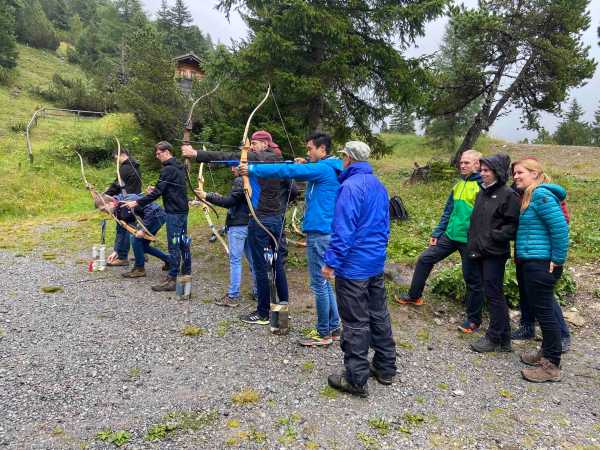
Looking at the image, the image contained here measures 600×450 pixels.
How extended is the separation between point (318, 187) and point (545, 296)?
2311mm

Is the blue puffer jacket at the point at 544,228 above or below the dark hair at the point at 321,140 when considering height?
below

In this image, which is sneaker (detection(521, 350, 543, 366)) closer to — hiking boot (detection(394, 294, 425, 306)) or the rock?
the rock

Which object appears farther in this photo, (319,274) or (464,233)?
(464,233)

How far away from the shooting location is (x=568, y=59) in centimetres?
1408

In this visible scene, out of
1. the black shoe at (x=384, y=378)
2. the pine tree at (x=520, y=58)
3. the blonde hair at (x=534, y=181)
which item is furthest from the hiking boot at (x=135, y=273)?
the pine tree at (x=520, y=58)

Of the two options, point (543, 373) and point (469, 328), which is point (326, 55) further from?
point (543, 373)

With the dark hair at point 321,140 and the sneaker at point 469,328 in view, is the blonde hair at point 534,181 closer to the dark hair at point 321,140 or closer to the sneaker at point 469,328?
the sneaker at point 469,328

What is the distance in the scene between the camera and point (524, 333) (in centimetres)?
457

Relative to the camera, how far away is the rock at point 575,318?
5.02 meters

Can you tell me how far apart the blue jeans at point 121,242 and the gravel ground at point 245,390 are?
205 cm

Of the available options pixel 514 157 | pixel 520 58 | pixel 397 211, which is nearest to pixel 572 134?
pixel 514 157

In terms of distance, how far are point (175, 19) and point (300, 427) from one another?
1860 inches

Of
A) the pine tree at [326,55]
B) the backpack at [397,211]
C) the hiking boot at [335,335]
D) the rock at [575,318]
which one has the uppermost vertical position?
the pine tree at [326,55]

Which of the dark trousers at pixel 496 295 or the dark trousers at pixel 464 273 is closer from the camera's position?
the dark trousers at pixel 496 295
